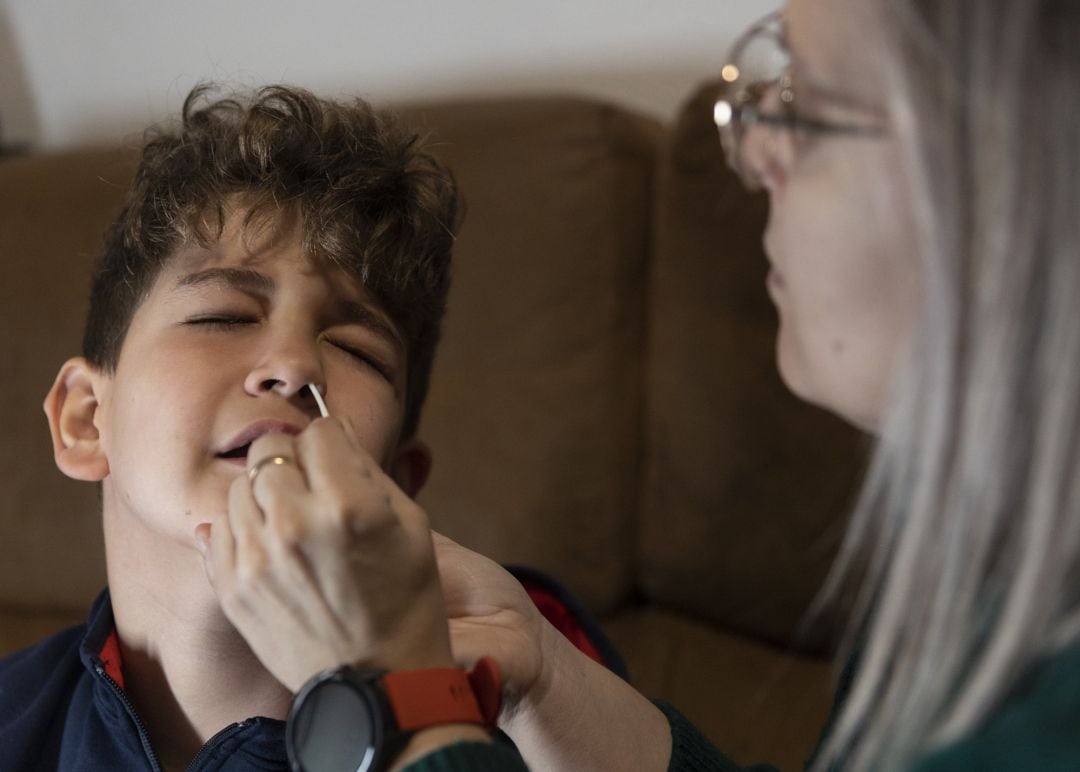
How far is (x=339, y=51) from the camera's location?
209 centimetres

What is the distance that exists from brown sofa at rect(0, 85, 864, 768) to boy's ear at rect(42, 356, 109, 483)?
0.62 metres

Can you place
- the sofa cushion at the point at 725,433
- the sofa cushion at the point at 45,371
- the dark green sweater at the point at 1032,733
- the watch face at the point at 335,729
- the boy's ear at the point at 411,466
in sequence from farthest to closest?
the sofa cushion at the point at 45,371, the sofa cushion at the point at 725,433, the boy's ear at the point at 411,466, the watch face at the point at 335,729, the dark green sweater at the point at 1032,733

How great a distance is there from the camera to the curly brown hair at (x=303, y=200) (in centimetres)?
104

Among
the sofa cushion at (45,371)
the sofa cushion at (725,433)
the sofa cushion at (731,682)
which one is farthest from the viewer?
the sofa cushion at (45,371)

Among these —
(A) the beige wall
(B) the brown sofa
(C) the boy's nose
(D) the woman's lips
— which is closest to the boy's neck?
(C) the boy's nose

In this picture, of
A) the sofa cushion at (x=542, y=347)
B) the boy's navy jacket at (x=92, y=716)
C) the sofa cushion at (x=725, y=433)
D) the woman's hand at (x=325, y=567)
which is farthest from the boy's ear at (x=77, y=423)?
the sofa cushion at (x=725, y=433)

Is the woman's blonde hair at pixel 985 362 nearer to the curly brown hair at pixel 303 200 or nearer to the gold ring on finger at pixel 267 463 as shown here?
the gold ring on finger at pixel 267 463

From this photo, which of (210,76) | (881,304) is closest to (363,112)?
(881,304)

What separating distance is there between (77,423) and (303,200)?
0.31m

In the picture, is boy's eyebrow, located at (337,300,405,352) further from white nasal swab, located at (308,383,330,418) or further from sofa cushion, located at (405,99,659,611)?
sofa cushion, located at (405,99,659,611)

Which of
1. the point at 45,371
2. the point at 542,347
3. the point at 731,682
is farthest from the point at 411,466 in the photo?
the point at 45,371

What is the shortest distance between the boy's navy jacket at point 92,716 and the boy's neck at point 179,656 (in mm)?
35

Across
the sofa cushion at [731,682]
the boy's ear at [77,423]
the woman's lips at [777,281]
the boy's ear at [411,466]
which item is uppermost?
the woman's lips at [777,281]

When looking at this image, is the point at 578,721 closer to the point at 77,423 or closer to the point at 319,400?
the point at 319,400
